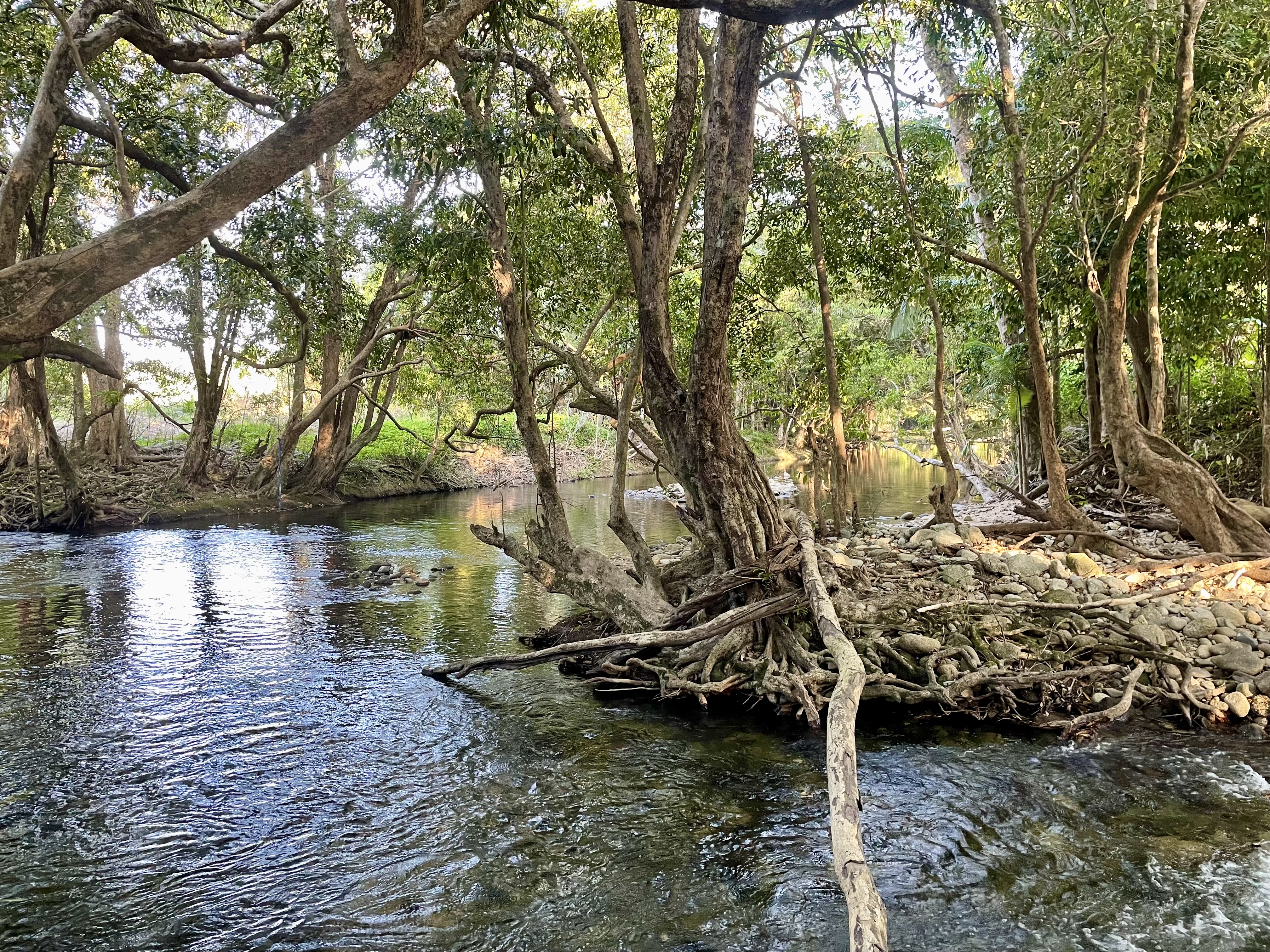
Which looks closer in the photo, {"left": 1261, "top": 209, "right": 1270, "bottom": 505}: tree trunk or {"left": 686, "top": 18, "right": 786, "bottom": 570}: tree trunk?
{"left": 686, "top": 18, "right": 786, "bottom": 570}: tree trunk

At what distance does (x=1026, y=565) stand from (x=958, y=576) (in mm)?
882

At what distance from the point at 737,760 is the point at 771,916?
2.19 metres

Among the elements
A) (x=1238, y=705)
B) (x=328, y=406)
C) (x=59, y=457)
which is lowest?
(x=1238, y=705)

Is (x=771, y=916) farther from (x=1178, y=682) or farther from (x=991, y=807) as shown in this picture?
(x=1178, y=682)

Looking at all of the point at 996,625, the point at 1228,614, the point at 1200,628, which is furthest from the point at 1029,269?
the point at 996,625

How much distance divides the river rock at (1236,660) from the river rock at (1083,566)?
175cm

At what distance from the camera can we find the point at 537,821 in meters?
5.87

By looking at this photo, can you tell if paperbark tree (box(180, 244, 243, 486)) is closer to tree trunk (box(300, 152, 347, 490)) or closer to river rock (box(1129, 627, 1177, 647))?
tree trunk (box(300, 152, 347, 490))

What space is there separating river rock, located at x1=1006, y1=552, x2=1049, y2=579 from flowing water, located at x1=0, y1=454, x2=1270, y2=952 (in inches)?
103

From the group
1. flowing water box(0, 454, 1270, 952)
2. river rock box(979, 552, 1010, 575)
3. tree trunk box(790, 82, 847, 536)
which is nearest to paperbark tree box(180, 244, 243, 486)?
flowing water box(0, 454, 1270, 952)

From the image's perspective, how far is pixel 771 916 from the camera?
4707mm

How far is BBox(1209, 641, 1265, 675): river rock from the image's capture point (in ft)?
24.8

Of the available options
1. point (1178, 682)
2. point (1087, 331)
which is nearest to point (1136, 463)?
point (1178, 682)

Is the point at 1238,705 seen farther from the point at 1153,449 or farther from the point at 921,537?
the point at 921,537
